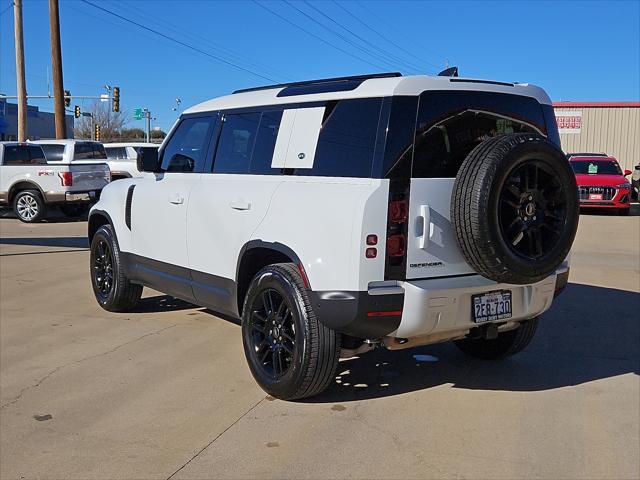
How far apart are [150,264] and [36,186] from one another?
38.0 ft

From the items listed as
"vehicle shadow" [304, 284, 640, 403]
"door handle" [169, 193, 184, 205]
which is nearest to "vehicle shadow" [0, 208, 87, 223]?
"door handle" [169, 193, 184, 205]

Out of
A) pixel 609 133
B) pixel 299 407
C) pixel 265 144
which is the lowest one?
pixel 299 407

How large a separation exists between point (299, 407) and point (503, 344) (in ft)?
5.86

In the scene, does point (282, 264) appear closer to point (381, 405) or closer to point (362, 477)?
point (381, 405)

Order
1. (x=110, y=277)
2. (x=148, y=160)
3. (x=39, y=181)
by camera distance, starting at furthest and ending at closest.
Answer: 1. (x=39, y=181)
2. (x=110, y=277)
3. (x=148, y=160)

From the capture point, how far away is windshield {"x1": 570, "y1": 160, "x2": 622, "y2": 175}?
64.8ft

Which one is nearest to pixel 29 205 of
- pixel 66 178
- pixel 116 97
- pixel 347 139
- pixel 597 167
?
pixel 66 178

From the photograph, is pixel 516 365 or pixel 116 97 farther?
pixel 116 97

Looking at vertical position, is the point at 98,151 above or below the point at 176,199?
above

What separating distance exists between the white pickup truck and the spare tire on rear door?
13927 millimetres

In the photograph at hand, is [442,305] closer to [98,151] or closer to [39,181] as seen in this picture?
[39,181]

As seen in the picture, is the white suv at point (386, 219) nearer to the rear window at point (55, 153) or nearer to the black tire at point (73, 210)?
the black tire at point (73, 210)

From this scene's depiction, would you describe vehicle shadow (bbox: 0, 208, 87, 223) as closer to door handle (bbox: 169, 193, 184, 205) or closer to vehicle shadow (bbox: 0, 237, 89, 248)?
vehicle shadow (bbox: 0, 237, 89, 248)

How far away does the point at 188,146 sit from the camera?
5.68m
